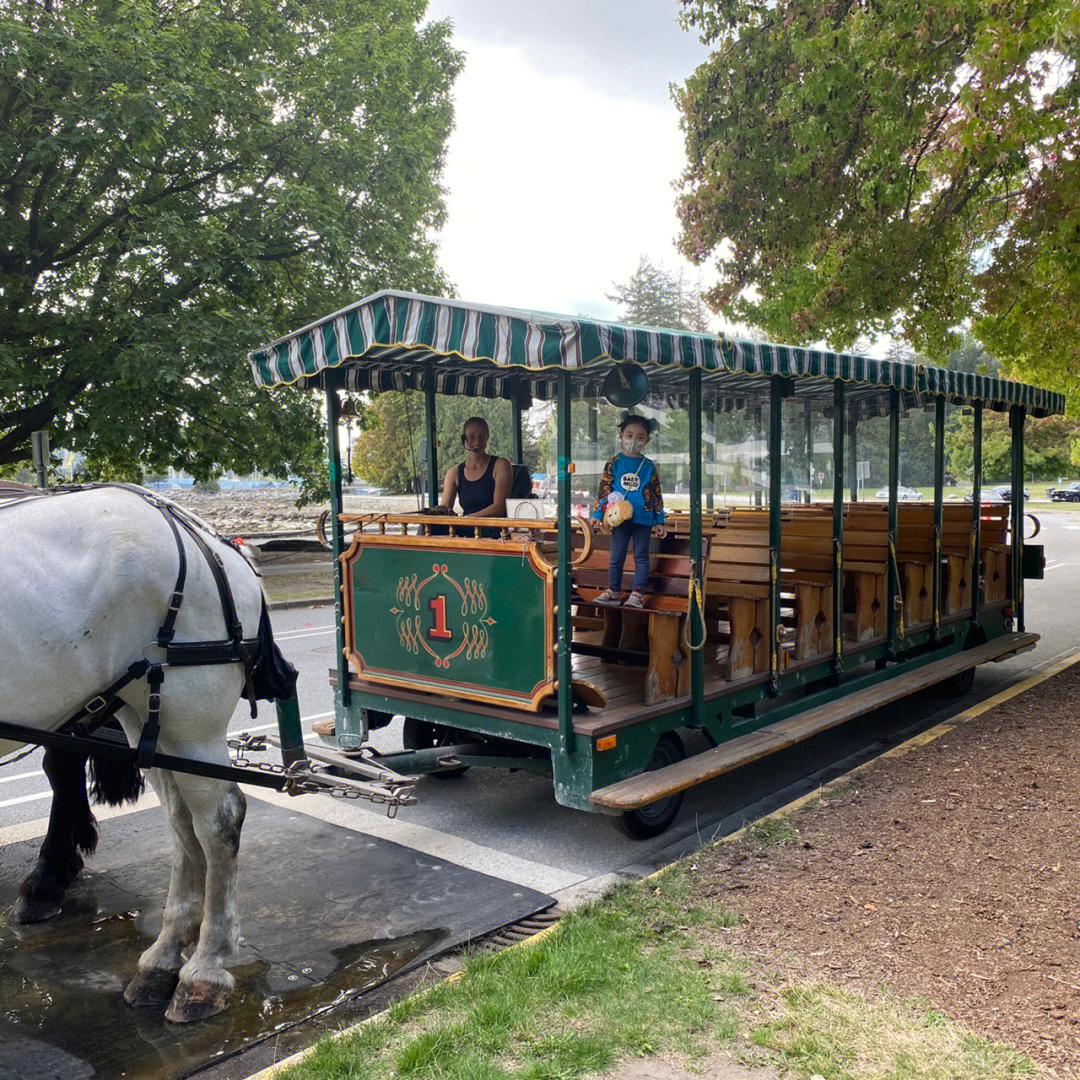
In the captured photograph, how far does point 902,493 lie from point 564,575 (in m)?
4.44

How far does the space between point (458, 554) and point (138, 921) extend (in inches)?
96.0

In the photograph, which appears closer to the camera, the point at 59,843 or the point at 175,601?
the point at 175,601

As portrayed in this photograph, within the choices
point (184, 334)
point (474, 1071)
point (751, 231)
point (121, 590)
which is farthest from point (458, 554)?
point (184, 334)

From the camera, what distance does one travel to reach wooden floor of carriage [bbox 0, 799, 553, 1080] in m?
3.54

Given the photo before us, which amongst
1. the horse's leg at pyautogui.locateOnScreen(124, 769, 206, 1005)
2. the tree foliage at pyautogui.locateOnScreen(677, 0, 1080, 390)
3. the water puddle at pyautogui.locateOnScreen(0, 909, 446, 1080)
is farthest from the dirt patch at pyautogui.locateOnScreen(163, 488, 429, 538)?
the horse's leg at pyautogui.locateOnScreen(124, 769, 206, 1005)

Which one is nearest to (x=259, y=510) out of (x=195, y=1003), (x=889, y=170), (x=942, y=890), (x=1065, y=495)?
(x=889, y=170)

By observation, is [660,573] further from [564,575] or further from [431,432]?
[431,432]

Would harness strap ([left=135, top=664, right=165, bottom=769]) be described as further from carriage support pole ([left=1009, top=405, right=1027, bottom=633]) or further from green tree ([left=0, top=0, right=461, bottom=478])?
green tree ([left=0, top=0, right=461, bottom=478])

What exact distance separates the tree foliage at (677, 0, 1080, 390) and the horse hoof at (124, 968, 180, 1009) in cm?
743

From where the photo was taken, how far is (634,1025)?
3.39 m

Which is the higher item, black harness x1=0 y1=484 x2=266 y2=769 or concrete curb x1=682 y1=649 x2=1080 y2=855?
black harness x1=0 y1=484 x2=266 y2=769

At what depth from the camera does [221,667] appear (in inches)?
156

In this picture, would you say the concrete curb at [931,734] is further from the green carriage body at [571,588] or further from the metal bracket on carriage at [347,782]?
the metal bracket on carriage at [347,782]

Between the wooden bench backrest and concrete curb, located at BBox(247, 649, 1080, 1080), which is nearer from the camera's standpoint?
concrete curb, located at BBox(247, 649, 1080, 1080)
